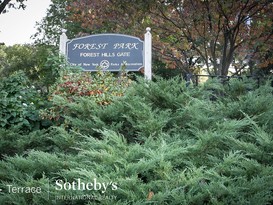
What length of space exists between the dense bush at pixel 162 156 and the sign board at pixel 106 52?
2.80 metres

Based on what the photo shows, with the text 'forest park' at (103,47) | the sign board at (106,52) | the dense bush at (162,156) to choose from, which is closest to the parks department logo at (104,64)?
the sign board at (106,52)

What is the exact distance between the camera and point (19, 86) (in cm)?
537

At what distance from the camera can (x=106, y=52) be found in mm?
7035

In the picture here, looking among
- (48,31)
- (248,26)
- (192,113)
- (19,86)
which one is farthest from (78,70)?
(48,31)

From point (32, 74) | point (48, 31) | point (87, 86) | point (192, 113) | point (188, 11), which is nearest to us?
point (192, 113)

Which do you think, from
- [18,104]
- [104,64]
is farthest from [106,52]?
[18,104]

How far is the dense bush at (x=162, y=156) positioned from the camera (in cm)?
238

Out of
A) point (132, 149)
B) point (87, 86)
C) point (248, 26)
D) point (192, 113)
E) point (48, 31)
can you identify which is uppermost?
point (48, 31)

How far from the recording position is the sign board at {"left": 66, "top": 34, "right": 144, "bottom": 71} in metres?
6.91

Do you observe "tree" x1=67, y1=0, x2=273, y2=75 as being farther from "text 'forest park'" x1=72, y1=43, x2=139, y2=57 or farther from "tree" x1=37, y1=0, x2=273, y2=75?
"text 'forest park'" x1=72, y1=43, x2=139, y2=57

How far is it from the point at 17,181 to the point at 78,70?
3374 mm

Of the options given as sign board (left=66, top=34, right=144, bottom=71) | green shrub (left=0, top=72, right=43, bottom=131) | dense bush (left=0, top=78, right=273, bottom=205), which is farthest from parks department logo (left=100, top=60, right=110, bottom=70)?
dense bush (left=0, top=78, right=273, bottom=205)

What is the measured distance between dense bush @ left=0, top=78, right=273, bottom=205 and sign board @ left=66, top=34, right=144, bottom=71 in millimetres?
2804

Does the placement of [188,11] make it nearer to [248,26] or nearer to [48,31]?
[248,26]
